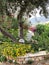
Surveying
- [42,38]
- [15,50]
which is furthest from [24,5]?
[42,38]

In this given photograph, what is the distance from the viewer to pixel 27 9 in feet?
22.0

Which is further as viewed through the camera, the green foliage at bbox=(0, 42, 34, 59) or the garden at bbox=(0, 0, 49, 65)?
the green foliage at bbox=(0, 42, 34, 59)

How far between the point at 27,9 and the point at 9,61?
1939mm

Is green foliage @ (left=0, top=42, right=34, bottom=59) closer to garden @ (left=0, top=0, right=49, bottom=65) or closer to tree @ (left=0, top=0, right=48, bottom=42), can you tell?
garden @ (left=0, top=0, right=49, bottom=65)

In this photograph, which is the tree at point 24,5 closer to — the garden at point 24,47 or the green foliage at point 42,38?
the garden at point 24,47

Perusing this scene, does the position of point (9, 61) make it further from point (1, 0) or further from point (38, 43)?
point (1, 0)

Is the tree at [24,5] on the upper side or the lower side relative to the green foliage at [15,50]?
upper

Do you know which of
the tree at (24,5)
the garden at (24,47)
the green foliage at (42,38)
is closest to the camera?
the tree at (24,5)

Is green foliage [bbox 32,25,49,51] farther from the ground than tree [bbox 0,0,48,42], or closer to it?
closer to it

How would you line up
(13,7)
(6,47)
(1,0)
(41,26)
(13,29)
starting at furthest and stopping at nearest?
(41,26)
(13,29)
(6,47)
(13,7)
(1,0)

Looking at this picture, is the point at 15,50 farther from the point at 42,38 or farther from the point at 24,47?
the point at 42,38

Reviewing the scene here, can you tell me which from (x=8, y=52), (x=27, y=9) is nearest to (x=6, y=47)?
(x=8, y=52)

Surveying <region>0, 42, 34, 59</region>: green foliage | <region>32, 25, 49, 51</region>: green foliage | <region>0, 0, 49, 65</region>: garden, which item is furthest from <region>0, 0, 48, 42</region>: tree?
<region>0, 42, 34, 59</region>: green foliage

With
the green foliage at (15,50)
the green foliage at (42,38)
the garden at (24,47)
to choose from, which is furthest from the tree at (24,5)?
the green foliage at (15,50)
